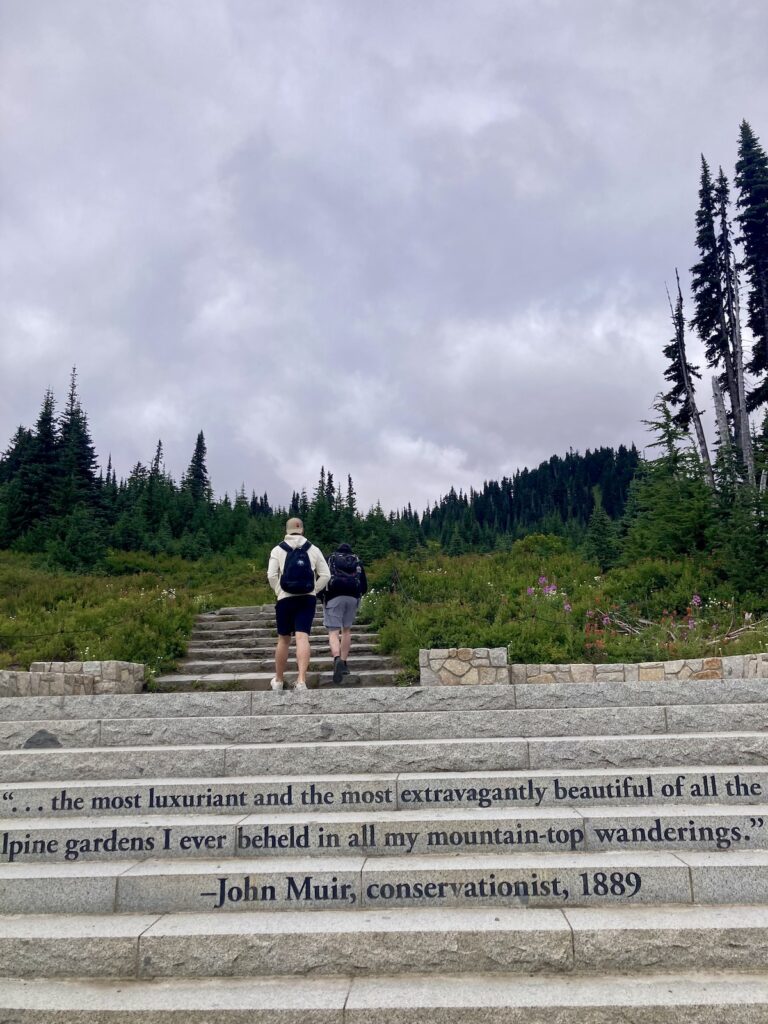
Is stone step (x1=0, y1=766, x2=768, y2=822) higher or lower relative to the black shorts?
lower

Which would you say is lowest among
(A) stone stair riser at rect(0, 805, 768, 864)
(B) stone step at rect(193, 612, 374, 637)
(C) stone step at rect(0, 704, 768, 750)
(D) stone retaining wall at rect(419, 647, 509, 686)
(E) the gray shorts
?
(A) stone stair riser at rect(0, 805, 768, 864)

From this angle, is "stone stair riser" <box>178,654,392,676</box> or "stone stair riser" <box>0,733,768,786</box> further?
"stone stair riser" <box>178,654,392,676</box>

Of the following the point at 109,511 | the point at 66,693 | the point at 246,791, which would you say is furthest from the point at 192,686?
the point at 109,511

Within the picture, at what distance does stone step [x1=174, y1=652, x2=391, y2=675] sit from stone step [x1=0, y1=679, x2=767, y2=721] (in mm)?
2468

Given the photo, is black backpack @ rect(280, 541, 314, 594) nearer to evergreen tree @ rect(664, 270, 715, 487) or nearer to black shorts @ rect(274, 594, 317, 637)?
black shorts @ rect(274, 594, 317, 637)

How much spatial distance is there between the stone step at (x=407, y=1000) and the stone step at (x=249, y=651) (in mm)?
6899

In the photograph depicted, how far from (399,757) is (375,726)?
0.63 metres

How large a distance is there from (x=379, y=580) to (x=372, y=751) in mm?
9392

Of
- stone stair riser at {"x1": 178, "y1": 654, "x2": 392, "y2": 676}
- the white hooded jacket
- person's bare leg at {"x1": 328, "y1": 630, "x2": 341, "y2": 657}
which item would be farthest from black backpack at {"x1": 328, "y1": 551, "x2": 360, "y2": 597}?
stone stair riser at {"x1": 178, "y1": 654, "x2": 392, "y2": 676}

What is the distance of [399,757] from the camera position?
5449mm

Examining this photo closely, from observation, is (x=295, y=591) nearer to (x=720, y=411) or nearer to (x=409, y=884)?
(x=409, y=884)

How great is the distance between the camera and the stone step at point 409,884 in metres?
3.94

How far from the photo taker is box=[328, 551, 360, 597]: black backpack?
27.7 feet

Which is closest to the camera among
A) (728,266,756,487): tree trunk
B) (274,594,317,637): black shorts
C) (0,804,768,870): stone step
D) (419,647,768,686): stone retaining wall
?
(0,804,768,870): stone step
